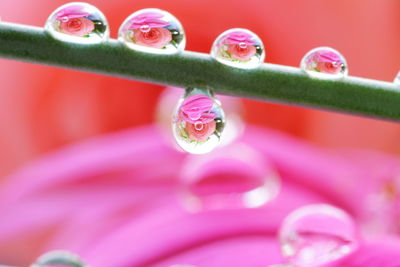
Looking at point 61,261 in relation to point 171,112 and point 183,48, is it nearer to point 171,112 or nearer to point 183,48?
point 183,48

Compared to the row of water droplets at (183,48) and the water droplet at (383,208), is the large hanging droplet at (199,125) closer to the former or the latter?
the row of water droplets at (183,48)

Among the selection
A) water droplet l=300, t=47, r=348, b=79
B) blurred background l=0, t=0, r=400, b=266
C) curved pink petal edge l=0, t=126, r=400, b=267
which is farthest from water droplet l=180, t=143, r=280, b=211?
water droplet l=300, t=47, r=348, b=79

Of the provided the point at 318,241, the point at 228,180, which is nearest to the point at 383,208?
the point at 228,180

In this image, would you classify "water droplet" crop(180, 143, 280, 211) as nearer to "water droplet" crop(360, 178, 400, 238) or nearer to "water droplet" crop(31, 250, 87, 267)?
"water droplet" crop(360, 178, 400, 238)

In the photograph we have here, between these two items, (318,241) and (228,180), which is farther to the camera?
(228,180)

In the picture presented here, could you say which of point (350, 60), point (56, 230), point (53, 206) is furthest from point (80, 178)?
point (350, 60)

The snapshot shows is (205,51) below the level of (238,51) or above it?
above
